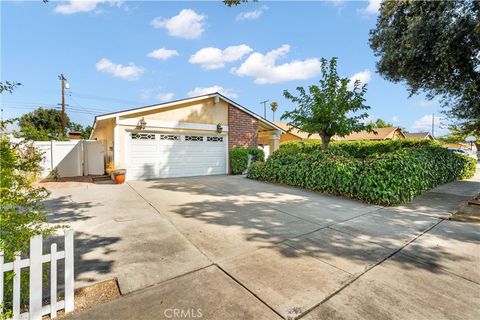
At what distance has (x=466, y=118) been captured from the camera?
10.1 meters

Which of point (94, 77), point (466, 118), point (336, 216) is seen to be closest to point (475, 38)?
point (466, 118)

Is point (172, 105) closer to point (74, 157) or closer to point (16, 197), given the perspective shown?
point (74, 157)

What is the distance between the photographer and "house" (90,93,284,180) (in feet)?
31.6

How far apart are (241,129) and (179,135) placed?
352 cm

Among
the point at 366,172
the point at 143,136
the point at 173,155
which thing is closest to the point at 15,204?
the point at 366,172

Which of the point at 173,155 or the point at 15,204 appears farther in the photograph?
the point at 173,155

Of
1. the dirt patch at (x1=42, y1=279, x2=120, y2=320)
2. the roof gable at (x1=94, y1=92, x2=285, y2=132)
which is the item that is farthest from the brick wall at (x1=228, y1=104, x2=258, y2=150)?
the dirt patch at (x1=42, y1=279, x2=120, y2=320)

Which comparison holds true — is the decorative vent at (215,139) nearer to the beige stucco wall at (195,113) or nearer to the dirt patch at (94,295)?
the beige stucco wall at (195,113)

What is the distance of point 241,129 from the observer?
12680 mm

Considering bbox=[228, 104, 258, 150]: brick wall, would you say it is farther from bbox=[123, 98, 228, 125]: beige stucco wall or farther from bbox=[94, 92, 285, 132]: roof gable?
bbox=[123, 98, 228, 125]: beige stucco wall

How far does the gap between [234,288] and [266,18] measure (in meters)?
8.84

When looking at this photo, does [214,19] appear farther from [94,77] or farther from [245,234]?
[94,77]
